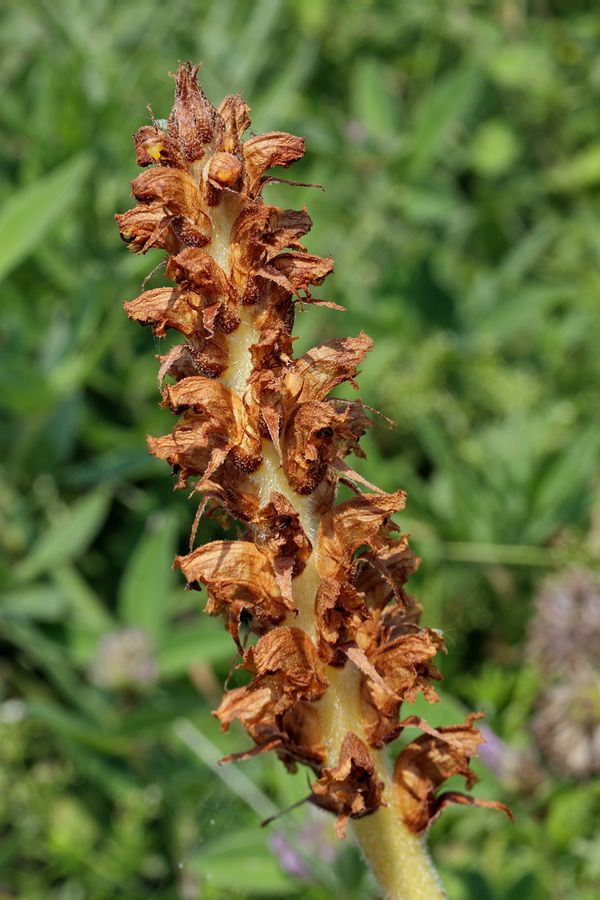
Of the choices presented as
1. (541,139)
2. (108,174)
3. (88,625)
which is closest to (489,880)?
(88,625)

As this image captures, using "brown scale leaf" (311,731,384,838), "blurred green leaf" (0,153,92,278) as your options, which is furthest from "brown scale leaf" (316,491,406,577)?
"blurred green leaf" (0,153,92,278)

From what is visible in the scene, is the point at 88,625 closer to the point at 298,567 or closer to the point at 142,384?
the point at 142,384

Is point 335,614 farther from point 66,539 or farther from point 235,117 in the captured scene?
point 66,539

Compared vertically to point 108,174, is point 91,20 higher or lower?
higher

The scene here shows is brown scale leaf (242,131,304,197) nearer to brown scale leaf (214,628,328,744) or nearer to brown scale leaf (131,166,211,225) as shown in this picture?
brown scale leaf (131,166,211,225)

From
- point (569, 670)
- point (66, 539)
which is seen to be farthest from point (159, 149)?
point (66, 539)

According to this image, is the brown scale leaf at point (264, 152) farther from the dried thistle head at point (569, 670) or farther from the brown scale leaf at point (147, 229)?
the dried thistle head at point (569, 670)
